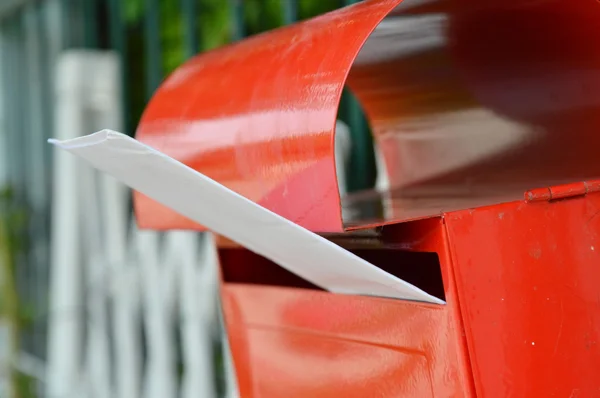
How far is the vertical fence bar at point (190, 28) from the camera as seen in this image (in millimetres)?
1595

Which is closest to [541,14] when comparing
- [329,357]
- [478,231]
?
[478,231]

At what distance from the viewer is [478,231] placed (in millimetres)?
502

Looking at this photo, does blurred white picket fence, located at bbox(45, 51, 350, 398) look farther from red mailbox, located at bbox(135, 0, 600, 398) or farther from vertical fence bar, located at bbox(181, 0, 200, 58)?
red mailbox, located at bbox(135, 0, 600, 398)

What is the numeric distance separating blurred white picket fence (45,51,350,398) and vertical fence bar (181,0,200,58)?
27 cm

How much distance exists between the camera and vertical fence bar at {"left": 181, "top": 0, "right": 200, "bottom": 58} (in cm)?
159

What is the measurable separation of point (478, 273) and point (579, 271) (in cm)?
10

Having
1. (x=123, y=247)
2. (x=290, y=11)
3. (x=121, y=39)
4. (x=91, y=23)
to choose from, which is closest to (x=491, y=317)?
(x=290, y=11)

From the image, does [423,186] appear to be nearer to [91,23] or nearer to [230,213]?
[230,213]

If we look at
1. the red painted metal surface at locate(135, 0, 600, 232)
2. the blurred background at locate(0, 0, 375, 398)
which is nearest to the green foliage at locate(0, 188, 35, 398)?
the blurred background at locate(0, 0, 375, 398)

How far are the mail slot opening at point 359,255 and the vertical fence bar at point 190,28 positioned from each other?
94cm

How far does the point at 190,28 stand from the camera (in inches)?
63.1

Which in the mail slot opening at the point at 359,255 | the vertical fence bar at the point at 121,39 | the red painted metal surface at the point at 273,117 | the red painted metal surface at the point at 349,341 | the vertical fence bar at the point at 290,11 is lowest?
the red painted metal surface at the point at 349,341

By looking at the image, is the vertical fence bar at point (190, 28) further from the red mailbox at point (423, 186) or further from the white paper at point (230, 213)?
the white paper at point (230, 213)

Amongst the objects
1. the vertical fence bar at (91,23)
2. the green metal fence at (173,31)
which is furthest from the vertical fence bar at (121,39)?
the vertical fence bar at (91,23)
